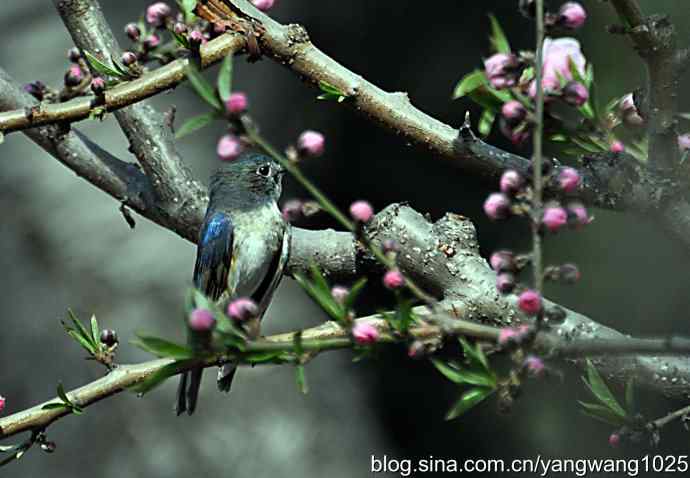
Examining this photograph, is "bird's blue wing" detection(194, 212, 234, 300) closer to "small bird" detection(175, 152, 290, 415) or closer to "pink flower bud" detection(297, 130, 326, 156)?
"small bird" detection(175, 152, 290, 415)

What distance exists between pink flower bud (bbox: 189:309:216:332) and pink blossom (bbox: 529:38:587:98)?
399 mm

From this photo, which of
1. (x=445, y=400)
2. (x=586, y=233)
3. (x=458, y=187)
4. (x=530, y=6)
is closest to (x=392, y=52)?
(x=458, y=187)

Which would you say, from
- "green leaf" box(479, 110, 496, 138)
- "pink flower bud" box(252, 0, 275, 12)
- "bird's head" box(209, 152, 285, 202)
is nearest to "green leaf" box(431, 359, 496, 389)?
"green leaf" box(479, 110, 496, 138)

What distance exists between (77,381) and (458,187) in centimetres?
128

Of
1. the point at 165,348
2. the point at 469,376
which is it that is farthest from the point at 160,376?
the point at 469,376

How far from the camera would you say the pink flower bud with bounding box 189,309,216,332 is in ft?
2.51

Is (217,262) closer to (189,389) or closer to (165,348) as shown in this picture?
(189,389)

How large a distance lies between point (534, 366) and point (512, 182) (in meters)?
0.17

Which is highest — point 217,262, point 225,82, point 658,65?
point 225,82

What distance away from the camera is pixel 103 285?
3047 millimetres

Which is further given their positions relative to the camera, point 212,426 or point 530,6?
point 212,426

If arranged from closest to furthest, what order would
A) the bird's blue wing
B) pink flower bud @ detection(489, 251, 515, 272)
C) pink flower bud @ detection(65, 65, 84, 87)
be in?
pink flower bud @ detection(489, 251, 515, 272) → pink flower bud @ detection(65, 65, 84, 87) → the bird's blue wing

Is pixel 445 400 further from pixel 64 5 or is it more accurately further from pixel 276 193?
pixel 64 5

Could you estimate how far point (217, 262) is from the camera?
7.38 feet
